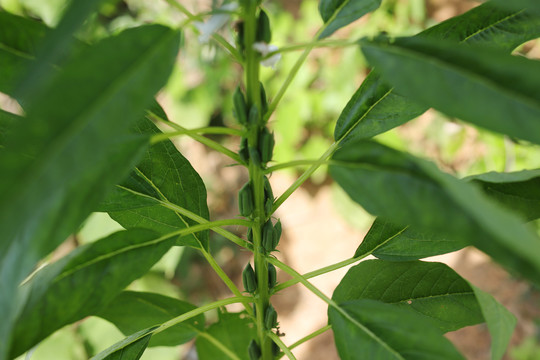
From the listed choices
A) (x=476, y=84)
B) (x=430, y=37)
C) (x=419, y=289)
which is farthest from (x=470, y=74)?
(x=419, y=289)

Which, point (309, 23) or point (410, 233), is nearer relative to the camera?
point (410, 233)

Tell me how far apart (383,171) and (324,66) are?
6.38 feet

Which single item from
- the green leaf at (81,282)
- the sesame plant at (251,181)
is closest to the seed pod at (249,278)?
the sesame plant at (251,181)

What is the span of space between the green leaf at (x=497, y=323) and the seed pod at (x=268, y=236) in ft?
0.67

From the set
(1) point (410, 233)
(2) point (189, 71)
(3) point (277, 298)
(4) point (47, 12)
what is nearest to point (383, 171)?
(1) point (410, 233)

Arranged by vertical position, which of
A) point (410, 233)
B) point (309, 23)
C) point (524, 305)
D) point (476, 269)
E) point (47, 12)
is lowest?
point (524, 305)

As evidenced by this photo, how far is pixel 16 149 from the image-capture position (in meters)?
0.22

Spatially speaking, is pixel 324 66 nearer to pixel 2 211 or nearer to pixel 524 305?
pixel 524 305

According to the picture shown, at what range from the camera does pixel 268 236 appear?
0.49 m

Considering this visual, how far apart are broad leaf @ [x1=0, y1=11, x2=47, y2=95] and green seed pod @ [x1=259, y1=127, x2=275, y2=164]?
0.71 feet

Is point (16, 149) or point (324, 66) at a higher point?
point (324, 66)

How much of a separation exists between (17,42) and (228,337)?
477 mm

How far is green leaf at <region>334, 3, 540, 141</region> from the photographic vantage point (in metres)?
0.45

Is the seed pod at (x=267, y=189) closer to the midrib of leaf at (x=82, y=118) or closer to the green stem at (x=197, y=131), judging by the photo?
the green stem at (x=197, y=131)
